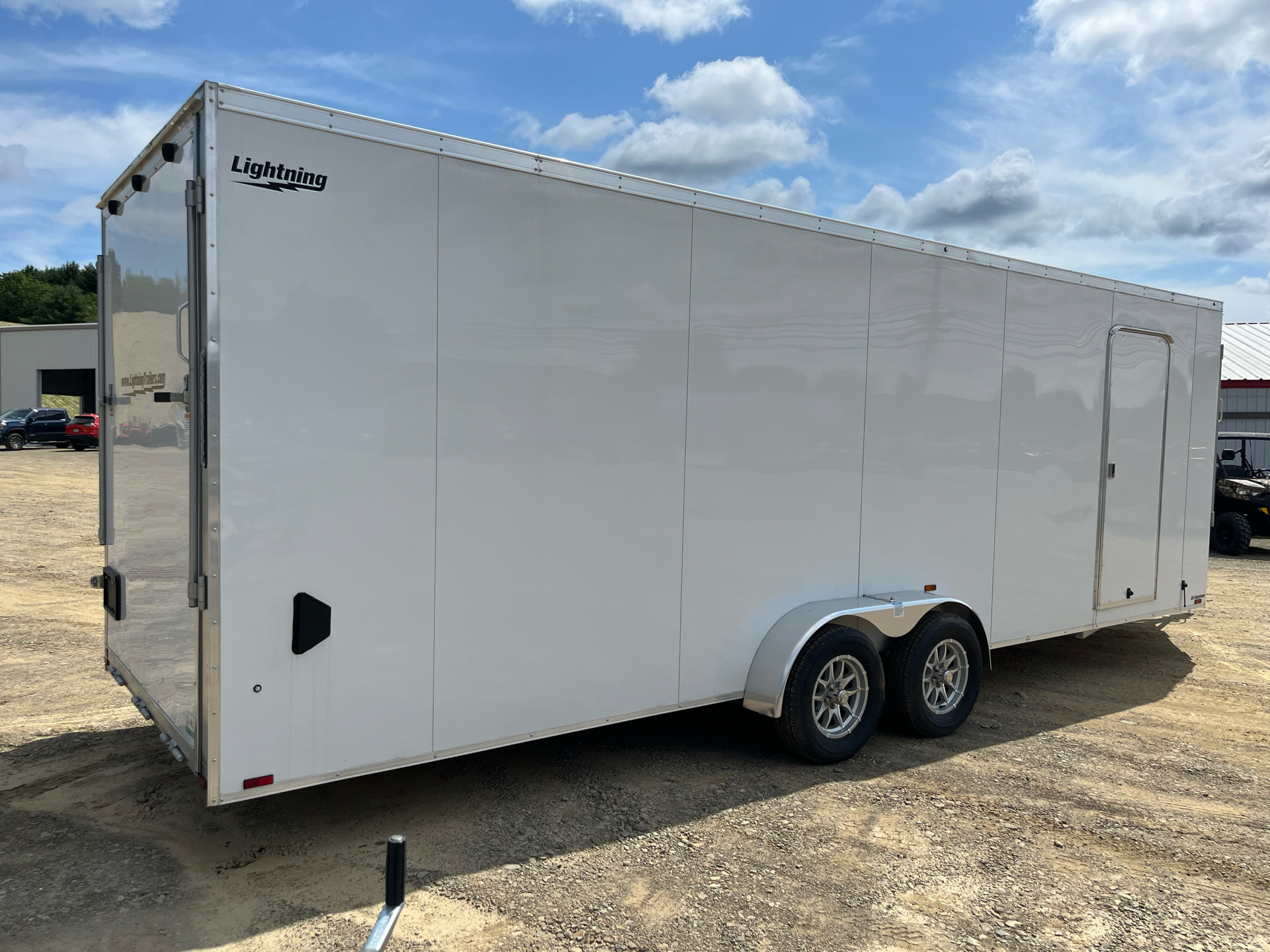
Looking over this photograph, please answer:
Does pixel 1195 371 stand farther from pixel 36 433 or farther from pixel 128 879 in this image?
pixel 36 433

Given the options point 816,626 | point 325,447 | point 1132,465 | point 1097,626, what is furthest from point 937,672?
point 325,447

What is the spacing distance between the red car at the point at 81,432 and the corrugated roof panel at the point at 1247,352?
3079 cm

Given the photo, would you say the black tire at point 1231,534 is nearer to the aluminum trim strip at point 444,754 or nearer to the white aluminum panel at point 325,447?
the aluminum trim strip at point 444,754

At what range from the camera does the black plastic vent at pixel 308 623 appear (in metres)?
3.46

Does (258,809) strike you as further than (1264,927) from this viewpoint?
Yes

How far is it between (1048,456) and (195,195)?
5.34m

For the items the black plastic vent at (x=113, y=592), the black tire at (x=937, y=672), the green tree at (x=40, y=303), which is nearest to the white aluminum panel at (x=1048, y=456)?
the black tire at (x=937, y=672)

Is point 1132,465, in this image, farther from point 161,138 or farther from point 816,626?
point 161,138

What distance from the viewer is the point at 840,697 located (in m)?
5.09

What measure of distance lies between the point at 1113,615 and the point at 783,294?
13.0 feet

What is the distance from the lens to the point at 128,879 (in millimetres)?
3590

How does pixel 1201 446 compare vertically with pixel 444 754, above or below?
above

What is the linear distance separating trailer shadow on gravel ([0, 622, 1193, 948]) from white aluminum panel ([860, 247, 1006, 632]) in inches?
43.2

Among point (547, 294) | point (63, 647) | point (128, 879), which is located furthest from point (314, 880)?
point (63, 647)
